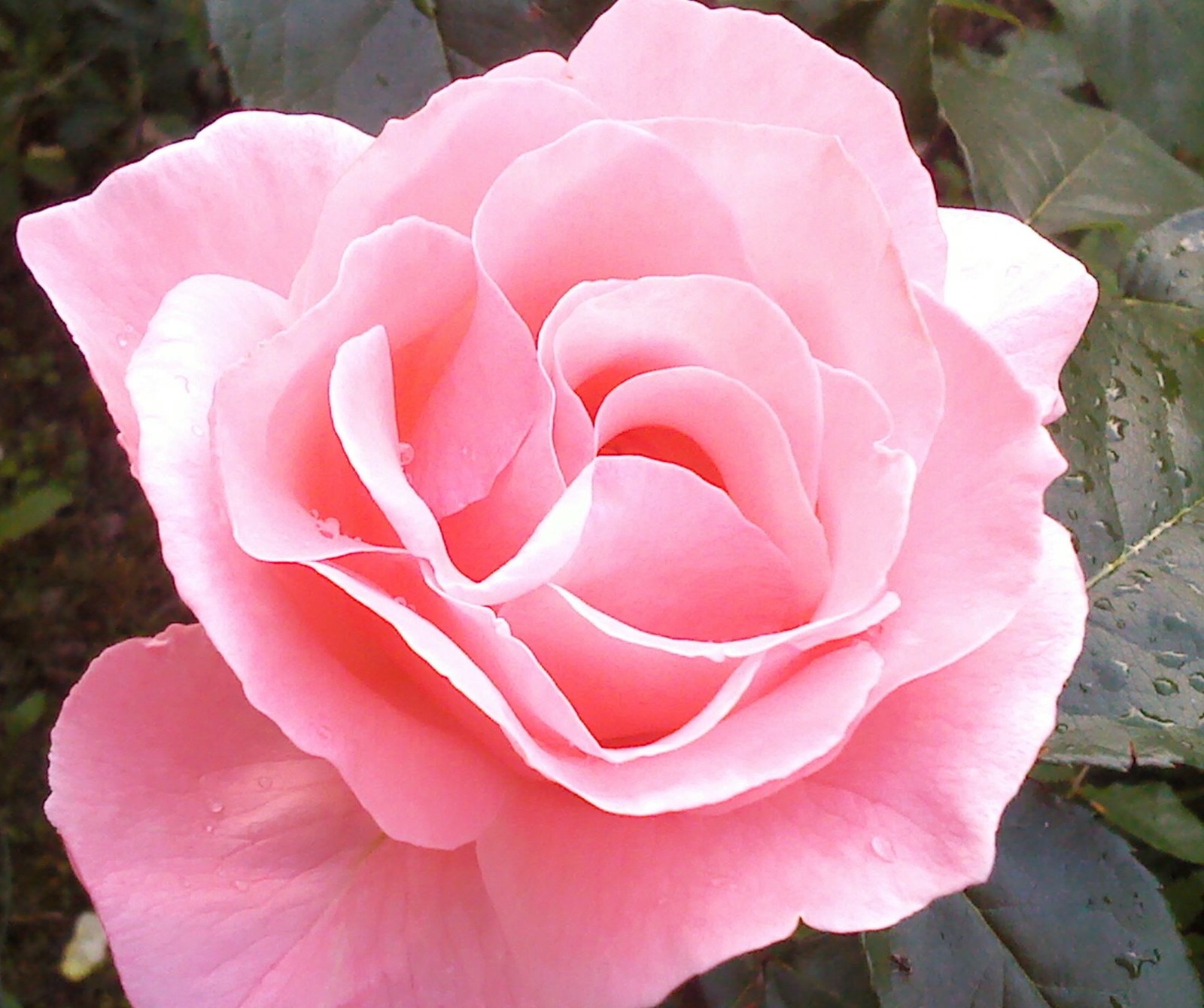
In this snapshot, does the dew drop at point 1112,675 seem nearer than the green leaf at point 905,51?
Yes

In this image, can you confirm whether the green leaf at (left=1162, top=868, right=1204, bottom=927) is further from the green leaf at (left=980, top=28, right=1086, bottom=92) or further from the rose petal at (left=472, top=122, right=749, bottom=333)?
the rose petal at (left=472, top=122, right=749, bottom=333)

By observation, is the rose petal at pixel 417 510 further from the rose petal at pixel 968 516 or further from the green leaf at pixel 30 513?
the green leaf at pixel 30 513

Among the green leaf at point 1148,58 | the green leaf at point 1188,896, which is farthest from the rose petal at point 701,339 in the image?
the green leaf at point 1188,896

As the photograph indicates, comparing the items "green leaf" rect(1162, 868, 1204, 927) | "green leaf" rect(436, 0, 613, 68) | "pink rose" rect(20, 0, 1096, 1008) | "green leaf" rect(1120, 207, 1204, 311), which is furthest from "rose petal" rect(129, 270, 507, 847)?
"green leaf" rect(1162, 868, 1204, 927)

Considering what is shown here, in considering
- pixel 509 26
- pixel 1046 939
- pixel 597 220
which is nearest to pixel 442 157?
pixel 597 220

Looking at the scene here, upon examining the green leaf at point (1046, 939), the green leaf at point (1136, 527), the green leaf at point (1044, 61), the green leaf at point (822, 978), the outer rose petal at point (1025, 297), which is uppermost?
the outer rose petal at point (1025, 297)

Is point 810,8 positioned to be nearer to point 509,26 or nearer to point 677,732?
point 509,26
